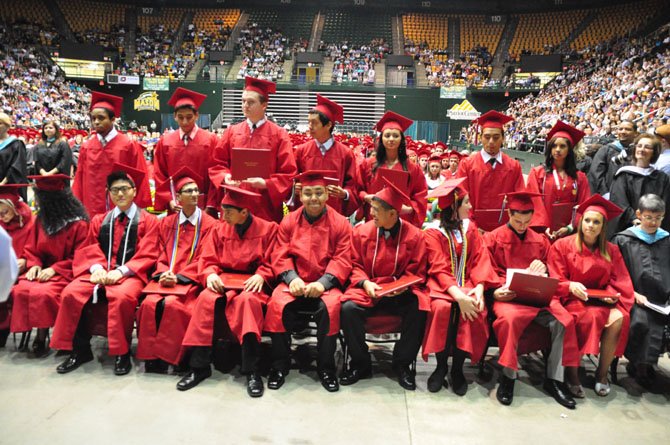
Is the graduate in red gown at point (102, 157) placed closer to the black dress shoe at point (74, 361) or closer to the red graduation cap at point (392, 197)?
the black dress shoe at point (74, 361)

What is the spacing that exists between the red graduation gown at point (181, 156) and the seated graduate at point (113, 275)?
42 cm

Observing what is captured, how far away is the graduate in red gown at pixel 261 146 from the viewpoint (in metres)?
4.50

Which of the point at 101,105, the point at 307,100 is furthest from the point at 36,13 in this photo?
the point at 101,105

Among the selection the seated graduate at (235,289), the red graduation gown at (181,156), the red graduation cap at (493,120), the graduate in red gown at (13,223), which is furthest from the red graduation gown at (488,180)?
the graduate in red gown at (13,223)

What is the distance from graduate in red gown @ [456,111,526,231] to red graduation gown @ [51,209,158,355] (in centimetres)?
290

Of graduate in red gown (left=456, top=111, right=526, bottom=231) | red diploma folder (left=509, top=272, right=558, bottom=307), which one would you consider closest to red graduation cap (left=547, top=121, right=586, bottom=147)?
graduate in red gown (left=456, top=111, right=526, bottom=231)

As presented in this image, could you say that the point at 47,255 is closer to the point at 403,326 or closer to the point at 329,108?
the point at 329,108

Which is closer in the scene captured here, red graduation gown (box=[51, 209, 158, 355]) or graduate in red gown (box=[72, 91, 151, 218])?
red graduation gown (box=[51, 209, 158, 355])

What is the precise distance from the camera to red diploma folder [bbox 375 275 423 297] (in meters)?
3.64

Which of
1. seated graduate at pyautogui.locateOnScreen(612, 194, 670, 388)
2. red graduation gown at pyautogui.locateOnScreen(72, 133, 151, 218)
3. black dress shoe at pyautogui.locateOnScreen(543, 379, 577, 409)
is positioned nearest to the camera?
black dress shoe at pyautogui.locateOnScreen(543, 379, 577, 409)

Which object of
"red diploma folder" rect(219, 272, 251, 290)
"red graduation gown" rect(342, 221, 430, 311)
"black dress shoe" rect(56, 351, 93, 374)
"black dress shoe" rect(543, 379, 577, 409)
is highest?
"red graduation gown" rect(342, 221, 430, 311)

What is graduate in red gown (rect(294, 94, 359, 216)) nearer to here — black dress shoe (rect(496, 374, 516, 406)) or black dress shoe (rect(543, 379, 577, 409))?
black dress shoe (rect(496, 374, 516, 406))

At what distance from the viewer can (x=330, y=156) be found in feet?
15.5

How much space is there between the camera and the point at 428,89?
95.3 ft
